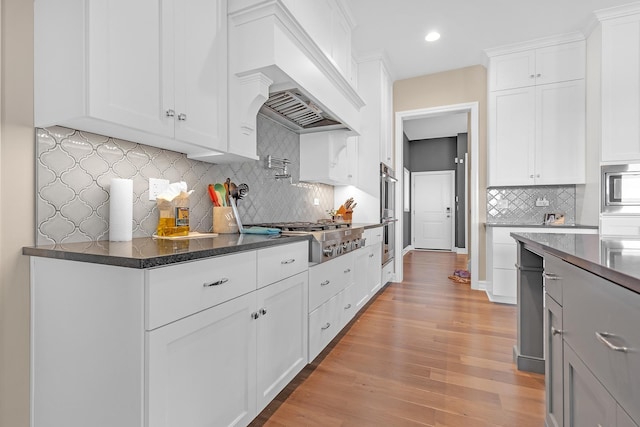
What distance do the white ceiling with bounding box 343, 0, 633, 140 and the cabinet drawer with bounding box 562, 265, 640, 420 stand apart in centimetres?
291

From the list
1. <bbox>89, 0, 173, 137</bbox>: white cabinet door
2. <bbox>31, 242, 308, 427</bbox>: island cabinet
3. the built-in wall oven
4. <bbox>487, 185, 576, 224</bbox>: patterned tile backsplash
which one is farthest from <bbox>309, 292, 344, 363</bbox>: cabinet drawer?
<bbox>487, 185, 576, 224</bbox>: patterned tile backsplash

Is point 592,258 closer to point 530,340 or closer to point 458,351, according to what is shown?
point 530,340

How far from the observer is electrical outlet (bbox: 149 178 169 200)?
167cm

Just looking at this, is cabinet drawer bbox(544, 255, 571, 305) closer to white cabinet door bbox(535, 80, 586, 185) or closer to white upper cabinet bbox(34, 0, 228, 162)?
white upper cabinet bbox(34, 0, 228, 162)

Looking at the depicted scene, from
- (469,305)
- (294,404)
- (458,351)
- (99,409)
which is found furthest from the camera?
(469,305)

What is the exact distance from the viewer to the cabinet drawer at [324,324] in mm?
1985

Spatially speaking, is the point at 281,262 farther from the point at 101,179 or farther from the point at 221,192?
the point at 101,179

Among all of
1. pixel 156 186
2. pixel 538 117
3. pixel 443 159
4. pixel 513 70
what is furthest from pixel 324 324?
pixel 443 159

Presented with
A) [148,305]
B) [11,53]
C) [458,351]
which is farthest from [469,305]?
[11,53]

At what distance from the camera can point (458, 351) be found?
2.33m

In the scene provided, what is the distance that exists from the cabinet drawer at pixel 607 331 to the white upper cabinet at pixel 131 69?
5.39ft

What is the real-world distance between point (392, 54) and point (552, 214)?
2.71 m

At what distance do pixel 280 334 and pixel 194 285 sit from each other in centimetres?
70

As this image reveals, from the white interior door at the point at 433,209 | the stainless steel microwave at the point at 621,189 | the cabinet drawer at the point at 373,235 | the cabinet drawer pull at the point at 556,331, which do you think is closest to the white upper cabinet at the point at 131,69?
the cabinet drawer pull at the point at 556,331
